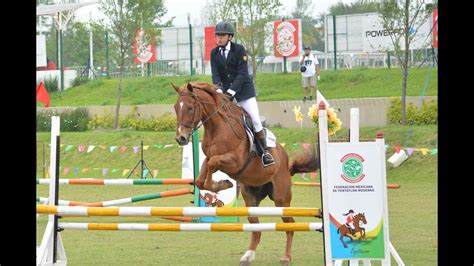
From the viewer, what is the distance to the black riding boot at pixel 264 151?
905cm

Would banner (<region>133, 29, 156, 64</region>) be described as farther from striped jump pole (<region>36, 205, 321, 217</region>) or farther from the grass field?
striped jump pole (<region>36, 205, 321, 217</region>)

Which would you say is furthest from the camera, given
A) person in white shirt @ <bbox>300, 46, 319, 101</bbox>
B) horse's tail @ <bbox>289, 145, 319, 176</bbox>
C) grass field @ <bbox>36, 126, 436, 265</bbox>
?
person in white shirt @ <bbox>300, 46, 319, 101</bbox>

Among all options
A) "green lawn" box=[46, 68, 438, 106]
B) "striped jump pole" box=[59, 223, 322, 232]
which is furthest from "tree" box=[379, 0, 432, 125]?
"striped jump pole" box=[59, 223, 322, 232]

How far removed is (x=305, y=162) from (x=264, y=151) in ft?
2.71

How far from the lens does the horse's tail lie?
9812 millimetres

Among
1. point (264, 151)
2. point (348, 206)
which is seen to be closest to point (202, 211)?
point (348, 206)

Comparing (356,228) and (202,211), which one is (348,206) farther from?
(202,211)

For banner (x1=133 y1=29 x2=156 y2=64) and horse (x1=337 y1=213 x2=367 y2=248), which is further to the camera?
banner (x1=133 y1=29 x2=156 y2=64)

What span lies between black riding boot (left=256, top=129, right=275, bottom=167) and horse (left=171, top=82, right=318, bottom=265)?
0.05m

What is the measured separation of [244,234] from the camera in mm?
11359

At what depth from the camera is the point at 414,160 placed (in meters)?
18.7

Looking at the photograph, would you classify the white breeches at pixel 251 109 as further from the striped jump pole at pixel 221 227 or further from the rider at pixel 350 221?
the rider at pixel 350 221

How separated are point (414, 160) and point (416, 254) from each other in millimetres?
10044
